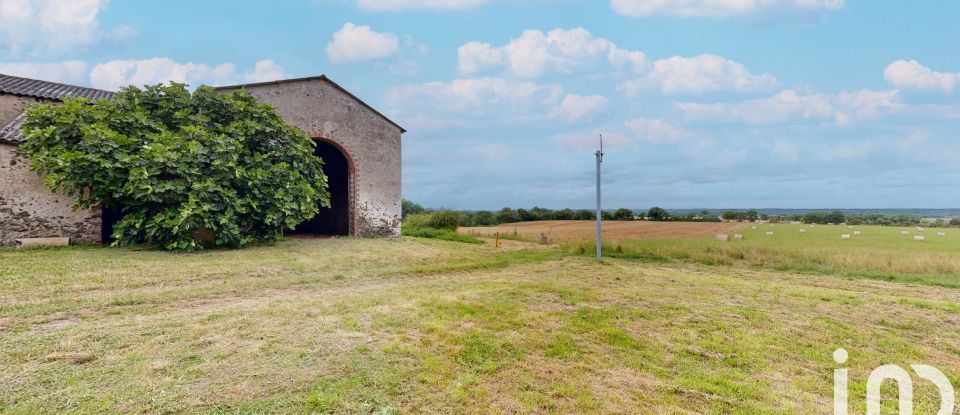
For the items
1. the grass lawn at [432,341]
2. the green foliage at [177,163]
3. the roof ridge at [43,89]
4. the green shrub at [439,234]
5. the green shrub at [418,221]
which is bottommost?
the grass lawn at [432,341]

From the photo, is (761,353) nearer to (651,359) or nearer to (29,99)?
(651,359)

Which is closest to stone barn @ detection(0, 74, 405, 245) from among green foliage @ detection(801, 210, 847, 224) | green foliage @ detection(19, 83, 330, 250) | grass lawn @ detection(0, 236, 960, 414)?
green foliage @ detection(19, 83, 330, 250)

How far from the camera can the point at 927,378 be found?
378 cm

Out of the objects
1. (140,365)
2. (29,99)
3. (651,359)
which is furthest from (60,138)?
(651,359)

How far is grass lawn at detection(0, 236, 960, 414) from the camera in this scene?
10.3 ft

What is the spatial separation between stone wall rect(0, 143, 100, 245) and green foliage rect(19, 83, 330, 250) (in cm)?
62

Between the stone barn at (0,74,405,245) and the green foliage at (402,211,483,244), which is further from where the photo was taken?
the green foliage at (402,211,483,244)

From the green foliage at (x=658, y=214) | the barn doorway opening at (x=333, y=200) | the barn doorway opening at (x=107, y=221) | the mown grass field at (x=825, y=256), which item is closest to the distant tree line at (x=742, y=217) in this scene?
the green foliage at (x=658, y=214)

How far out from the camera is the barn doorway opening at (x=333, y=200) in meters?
17.8

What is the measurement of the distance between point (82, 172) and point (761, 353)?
44.4 feet

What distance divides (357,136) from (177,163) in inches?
255

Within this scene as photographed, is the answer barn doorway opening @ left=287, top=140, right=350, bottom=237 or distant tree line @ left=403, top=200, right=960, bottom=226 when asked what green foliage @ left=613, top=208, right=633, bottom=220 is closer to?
distant tree line @ left=403, top=200, right=960, bottom=226

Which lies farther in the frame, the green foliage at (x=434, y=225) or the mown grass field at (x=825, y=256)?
the green foliage at (x=434, y=225)

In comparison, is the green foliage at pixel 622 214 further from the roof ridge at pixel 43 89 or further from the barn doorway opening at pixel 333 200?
the roof ridge at pixel 43 89
